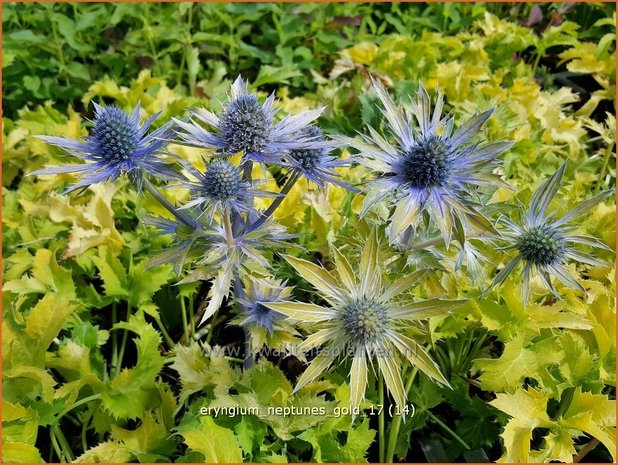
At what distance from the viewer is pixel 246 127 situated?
3.05 feet

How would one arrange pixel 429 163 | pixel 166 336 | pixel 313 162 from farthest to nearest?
pixel 166 336 → pixel 313 162 → pixel 429 163

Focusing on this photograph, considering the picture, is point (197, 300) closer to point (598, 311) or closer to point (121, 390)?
point (121, 390)

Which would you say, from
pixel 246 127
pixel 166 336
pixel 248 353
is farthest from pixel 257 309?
pixel 166 336

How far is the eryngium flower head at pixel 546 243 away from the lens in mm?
1023

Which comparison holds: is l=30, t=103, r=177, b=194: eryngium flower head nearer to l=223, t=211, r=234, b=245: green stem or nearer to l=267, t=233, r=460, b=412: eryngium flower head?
l=223, t=211, r=234, b=245: green stem

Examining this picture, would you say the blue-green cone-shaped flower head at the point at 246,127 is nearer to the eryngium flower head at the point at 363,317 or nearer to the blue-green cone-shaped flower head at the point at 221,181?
the blue-green cone-shaped flower head at the point at 221,181

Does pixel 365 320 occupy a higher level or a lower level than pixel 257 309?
lower

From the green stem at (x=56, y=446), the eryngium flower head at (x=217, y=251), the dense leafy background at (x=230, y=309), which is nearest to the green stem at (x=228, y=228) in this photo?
the eryngium flower head at (x=217, y=251)

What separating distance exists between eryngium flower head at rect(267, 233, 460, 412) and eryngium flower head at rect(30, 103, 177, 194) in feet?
0.92

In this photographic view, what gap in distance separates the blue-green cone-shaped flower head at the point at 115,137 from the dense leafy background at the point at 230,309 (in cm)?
42

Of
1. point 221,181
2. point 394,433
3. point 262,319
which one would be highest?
point 221,181

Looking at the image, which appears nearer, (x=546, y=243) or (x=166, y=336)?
(x=546, y=243)

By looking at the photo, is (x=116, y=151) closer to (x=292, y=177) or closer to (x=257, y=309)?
(x=292, y=177)

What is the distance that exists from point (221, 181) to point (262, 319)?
1.01 ft
